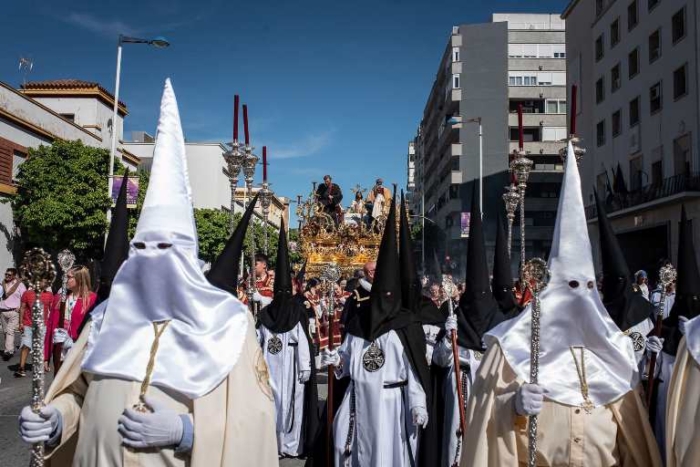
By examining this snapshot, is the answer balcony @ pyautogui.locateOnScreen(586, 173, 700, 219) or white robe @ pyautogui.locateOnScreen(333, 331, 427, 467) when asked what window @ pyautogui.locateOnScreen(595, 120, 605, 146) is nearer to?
balcony @ pyautogui.locateOnScreen(586, 173, 700, 219)

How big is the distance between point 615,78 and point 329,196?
2407 cm

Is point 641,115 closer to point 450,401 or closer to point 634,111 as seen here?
point 634,111

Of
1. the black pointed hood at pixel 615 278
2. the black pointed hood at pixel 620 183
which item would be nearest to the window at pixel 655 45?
the black pointed hood at pixel 620 183

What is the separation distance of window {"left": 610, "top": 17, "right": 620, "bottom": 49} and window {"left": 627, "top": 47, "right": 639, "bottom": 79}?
2053 mm

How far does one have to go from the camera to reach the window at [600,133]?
37844mm

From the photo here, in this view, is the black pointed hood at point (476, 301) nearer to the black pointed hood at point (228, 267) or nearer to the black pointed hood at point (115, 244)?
the black pointed hood at point (228, 267)

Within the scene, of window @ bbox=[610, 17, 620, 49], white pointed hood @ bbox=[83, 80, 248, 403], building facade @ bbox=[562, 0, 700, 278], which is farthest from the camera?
window @ bbox=[610, 17, 620, 49]

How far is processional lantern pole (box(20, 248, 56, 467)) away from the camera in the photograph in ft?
9.93

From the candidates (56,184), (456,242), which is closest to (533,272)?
(56,184)

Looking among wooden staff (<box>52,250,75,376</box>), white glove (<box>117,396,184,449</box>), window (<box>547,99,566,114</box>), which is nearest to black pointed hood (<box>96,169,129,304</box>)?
wooden staff (<box>52,250,75,376</box>)

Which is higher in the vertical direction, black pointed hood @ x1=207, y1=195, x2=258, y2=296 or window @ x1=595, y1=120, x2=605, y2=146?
window @ x1=595, y1=120, x2=605, y2=146

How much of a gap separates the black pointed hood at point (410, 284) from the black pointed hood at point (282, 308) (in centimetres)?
268

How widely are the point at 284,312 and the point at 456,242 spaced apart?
5146cm

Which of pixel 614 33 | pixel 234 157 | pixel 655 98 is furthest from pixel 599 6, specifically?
pixel 234 157
